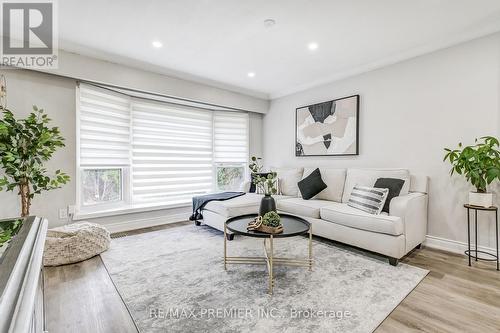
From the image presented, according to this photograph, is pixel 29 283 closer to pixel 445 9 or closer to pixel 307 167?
pixel 445 9

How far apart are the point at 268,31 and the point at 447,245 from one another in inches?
127

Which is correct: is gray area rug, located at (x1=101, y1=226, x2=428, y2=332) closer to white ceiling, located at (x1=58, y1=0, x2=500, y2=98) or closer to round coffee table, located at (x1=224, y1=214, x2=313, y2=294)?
round coffee table, located at (x1=224, y1=214, x2=313, y2=294)

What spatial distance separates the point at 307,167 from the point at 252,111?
166cm

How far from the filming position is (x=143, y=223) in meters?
3.98

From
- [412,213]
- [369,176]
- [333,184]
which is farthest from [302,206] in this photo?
[412,213]

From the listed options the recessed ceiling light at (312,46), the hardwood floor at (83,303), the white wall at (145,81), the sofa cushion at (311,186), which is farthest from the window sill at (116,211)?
the recessed ceiling light at (312,46)

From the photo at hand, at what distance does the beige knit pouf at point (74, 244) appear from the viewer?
2.46 m

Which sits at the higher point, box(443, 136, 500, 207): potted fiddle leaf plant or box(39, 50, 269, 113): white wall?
box(39, 50, 269, 113): white wall

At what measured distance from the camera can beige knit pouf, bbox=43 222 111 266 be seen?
2458 millimetres

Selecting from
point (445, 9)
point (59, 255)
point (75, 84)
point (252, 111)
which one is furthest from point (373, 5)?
point (59, 255)

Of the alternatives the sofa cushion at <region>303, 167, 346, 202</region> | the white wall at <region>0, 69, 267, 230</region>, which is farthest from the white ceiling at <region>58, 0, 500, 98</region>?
the sofa cushion at <region>303, 167, 346, 202</region>

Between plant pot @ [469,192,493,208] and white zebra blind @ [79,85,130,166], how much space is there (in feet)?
14.7

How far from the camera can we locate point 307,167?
14.9ft

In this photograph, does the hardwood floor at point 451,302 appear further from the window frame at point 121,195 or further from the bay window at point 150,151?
the window frame at point 121,195
